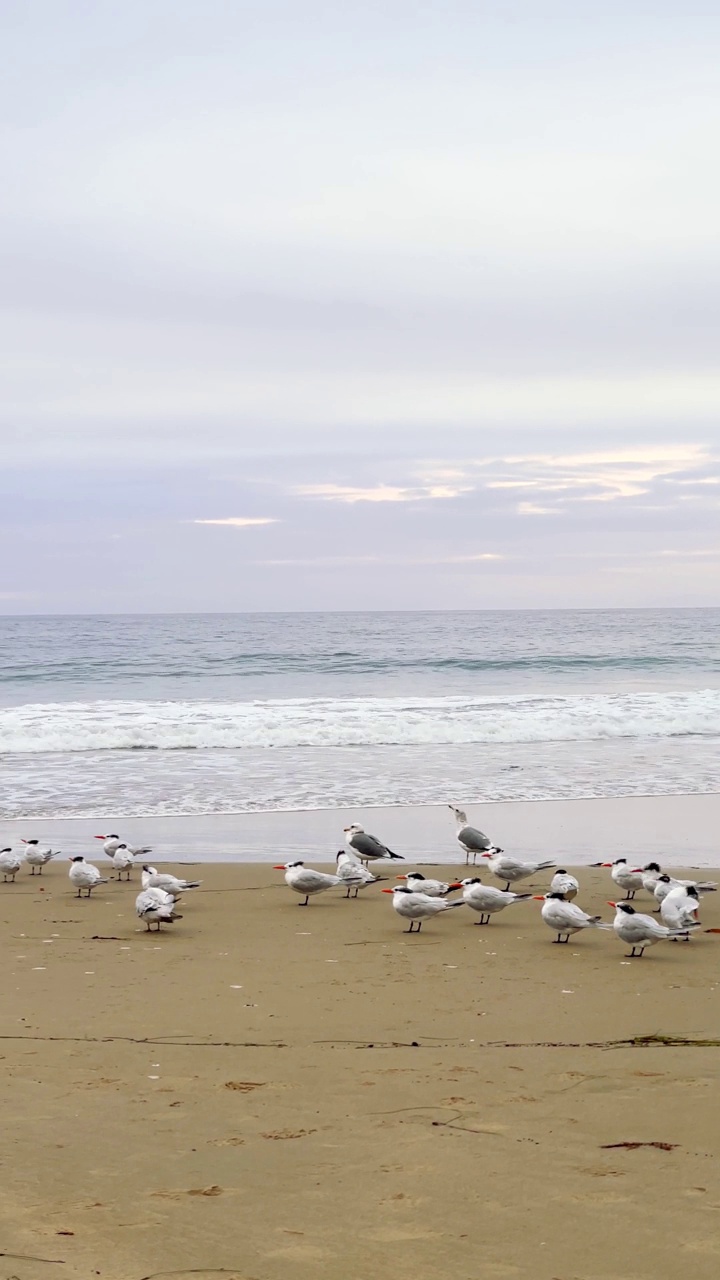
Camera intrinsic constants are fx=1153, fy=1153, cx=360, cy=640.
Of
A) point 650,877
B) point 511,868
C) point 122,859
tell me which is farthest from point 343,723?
point 650,877

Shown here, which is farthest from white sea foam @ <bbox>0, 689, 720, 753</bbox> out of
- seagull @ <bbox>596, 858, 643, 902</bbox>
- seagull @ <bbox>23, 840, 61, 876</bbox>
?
seagull @ <bbox>596, 858, 643, 902</bbox>

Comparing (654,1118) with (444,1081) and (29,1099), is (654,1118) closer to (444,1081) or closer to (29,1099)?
(444,1081)

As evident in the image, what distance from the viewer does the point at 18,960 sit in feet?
26.5

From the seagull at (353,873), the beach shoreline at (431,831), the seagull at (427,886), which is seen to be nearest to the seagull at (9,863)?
the beach shoreline at (431,831)

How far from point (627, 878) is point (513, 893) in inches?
42.9

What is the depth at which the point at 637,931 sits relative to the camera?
27.2 ft

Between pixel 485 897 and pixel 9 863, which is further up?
pixel 485 897

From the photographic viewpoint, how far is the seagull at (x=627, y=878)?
10148 mm

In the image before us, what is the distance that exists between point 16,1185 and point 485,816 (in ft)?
35.2

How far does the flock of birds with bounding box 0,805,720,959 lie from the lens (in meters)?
8.65

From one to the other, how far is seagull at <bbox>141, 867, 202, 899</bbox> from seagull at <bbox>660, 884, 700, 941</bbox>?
4043 millimetres

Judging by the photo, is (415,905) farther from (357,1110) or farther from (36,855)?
(36,855)

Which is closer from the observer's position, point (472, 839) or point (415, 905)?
point (415, 905)

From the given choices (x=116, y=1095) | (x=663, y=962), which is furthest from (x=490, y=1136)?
(x=663, y=962)
